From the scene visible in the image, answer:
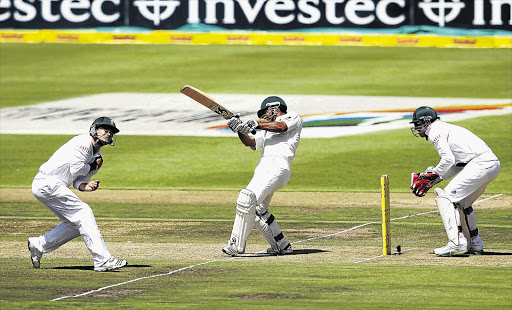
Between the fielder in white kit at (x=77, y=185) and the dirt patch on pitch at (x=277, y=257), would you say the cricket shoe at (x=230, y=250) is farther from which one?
the fielder in white kit at (x=77, y=185)

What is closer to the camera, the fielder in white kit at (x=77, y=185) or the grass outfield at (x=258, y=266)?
the grass outfield at (x=258, y=266)

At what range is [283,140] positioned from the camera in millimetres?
→ 12047

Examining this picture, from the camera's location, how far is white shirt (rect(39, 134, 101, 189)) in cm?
1072

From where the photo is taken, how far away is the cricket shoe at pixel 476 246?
1179 centimetres

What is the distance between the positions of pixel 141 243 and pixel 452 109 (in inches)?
637

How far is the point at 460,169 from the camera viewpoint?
12039 mm

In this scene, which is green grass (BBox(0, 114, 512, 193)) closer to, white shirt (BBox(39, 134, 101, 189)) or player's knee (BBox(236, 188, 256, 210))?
player's knee (BBox(236, 188, 256, 210))

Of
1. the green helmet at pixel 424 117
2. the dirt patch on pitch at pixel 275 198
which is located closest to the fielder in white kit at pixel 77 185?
the green helmet at pixel 424 117

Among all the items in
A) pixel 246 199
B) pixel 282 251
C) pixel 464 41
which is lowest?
pixel 464 41

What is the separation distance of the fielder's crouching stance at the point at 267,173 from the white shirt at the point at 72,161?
1.81 metres

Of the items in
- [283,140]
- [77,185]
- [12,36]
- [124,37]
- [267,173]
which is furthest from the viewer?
[12,36]

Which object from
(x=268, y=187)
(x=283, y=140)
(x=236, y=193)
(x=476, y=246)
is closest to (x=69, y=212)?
(x=268, y=187)

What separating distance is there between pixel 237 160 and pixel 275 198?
14.0 ft

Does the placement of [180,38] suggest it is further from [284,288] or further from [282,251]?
[284,288]
